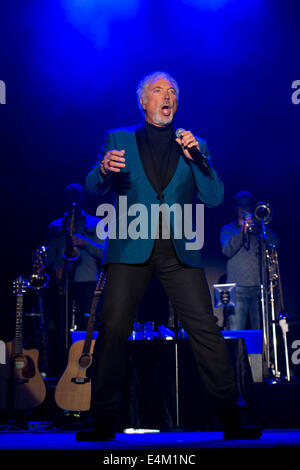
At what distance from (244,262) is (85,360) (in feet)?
8.84

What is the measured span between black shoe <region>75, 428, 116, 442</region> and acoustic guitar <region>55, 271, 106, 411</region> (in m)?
2.35

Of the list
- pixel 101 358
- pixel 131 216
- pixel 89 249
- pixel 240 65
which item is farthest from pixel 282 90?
pixel 101 358

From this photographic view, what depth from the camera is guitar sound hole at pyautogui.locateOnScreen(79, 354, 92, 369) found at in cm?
477

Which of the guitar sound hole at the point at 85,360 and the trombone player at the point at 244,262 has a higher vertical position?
the trombone player at the point at 244,262

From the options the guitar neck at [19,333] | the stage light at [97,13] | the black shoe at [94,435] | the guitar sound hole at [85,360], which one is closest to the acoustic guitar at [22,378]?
the guitar neck at [19,333]

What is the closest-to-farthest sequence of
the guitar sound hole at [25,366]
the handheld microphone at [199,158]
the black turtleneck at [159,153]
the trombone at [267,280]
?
the handheld microphone at [199,158], the black turtleneck at [159,153], the guitar sound hole at [25,366], the trombone at [267,280]

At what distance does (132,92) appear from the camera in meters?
7.12

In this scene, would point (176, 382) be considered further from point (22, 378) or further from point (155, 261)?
point (22, 378)

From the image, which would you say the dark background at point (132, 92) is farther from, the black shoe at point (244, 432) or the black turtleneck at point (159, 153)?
the black shoe at point (244, 432)

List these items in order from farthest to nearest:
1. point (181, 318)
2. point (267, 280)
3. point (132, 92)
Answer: point (132, 92), point (267, 280), point (181, 318)

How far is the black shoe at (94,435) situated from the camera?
2219 millimetres

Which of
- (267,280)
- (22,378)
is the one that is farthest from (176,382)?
(267,280)

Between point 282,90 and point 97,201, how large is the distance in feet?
10.3
